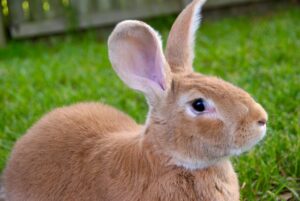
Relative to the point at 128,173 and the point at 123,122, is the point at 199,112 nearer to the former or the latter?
the point at 128,173

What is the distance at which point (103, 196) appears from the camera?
255 cm

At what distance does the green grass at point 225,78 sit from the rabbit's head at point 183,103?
717 mm

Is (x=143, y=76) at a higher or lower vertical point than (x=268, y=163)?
higher

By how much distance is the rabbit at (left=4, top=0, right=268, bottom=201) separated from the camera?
7.66 feet

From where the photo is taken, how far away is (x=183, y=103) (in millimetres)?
2420

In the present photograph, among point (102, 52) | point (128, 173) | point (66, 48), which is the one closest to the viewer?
point (128, 173)

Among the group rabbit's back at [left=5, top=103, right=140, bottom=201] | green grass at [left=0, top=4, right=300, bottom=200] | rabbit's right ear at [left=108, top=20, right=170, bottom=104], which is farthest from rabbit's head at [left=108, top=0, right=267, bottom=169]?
green grass at [left=0, top=4, right=300, bottom=200]

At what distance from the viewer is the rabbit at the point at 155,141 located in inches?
92.0

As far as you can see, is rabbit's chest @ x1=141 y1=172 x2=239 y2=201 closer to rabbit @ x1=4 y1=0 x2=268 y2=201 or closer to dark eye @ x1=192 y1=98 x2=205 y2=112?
rabbit @ x1=4 y1=0 x2=268 y2=201

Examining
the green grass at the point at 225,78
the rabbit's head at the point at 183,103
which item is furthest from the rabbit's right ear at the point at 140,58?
the green grass at the point at 225,78

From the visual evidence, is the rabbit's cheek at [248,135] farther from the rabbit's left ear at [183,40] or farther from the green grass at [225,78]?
the green grass at [225,78]

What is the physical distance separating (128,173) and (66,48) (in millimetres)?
5601

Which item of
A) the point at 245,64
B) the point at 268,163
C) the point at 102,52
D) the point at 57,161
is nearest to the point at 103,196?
the point at 57,161

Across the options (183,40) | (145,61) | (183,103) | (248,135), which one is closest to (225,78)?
(183,40)
